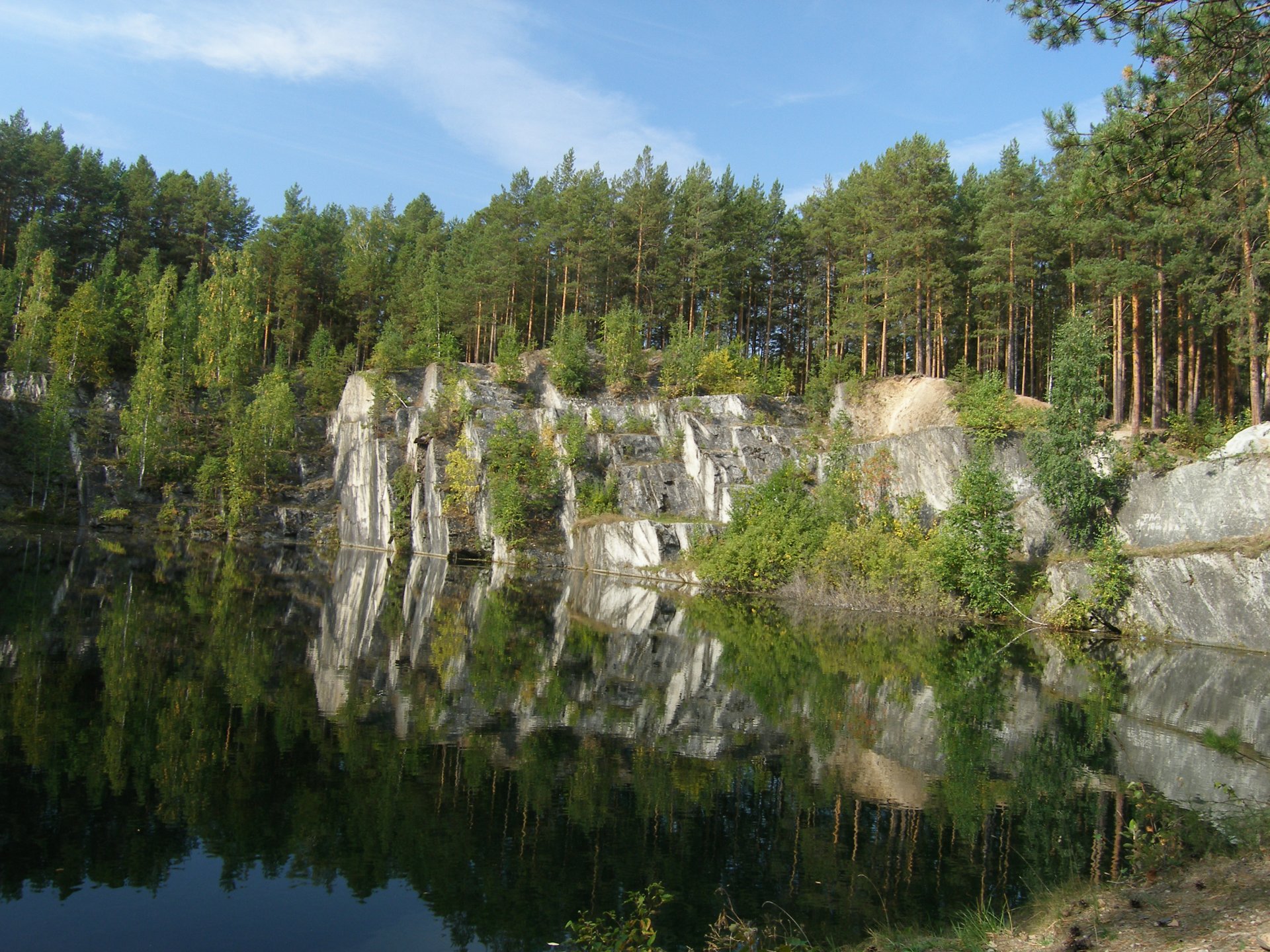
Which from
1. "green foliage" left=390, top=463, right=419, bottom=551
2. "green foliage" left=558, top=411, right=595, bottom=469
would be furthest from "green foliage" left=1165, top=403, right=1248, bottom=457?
"green foliage" left=390, top=463, right=419, bottom=551

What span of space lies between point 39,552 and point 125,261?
1800 inches

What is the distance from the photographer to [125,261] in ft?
238

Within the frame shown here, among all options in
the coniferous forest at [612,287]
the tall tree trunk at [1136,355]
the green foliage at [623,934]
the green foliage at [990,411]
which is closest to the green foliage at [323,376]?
the coniferous forest at [612,287]

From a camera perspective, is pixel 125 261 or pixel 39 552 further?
pixel 125 261

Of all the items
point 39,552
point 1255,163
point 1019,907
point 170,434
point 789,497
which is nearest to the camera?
point 1019,907

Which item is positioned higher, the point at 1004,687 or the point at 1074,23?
the point at 1074,23

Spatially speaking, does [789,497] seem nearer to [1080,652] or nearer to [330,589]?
[1080,652]

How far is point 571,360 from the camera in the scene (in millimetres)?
54781

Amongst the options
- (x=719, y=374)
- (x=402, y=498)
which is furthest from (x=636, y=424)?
(x=402, y=498)

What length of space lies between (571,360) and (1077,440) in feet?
105

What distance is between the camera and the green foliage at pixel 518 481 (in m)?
48.8

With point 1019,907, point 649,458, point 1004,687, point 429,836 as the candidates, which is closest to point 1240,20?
point 1019,907

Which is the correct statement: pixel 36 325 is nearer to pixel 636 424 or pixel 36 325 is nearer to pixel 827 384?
pixel 636 424

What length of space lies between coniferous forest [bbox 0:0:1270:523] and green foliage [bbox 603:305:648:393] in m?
0.24
